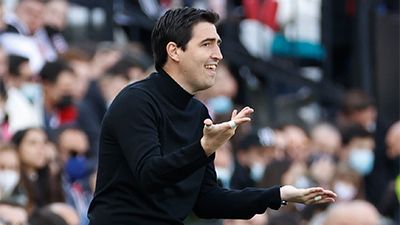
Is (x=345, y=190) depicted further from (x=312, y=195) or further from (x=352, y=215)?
(x=312, y=195)

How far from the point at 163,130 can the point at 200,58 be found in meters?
0.31

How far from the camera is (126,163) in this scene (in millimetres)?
5438

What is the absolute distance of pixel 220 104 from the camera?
38.1ft

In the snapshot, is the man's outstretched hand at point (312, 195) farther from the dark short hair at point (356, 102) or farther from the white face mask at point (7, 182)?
the dark short hair at point (356, 102)

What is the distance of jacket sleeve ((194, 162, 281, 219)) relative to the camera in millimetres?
5672

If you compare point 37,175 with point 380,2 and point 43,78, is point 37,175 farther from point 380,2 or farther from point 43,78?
point 380,2

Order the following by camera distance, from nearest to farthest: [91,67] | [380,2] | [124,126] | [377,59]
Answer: [124,126]
[91,67]
[377,59]
[380,2]

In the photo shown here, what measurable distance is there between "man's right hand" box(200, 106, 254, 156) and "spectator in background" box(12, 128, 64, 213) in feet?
11.6

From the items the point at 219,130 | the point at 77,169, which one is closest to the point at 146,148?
the point at 219,130

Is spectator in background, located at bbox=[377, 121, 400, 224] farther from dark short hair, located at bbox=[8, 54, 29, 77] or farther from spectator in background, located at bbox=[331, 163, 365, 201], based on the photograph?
dark short hair, located at bbox=[8, 54, 29, 77]

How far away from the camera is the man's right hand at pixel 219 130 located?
5.07 metres

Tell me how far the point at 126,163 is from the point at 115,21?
8093mm

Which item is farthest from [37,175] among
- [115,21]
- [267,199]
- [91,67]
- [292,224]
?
[115,21]

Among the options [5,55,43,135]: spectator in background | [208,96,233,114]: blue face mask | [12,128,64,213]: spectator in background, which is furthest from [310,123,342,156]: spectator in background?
[12,128,64,213]: spectator in background
